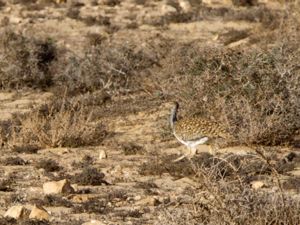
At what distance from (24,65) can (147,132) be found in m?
4.41

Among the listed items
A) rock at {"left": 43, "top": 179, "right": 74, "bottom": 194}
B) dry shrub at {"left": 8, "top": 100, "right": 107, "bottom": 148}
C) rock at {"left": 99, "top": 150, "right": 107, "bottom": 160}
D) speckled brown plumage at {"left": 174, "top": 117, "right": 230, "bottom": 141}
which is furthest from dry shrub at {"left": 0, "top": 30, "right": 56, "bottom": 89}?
rock at {"left": 43, "top": 179, "right": 74, "bottom": 194}

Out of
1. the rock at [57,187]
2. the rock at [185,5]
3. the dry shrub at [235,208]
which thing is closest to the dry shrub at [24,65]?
the rock at [57,187]

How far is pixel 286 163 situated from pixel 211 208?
15.7ft

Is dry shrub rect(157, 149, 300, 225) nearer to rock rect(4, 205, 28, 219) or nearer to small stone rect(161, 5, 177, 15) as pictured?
rock rect(4, 205, 28, 219)

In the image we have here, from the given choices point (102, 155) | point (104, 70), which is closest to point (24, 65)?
point (104, 70)

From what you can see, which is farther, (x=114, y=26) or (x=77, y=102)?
(x=114, y=26)

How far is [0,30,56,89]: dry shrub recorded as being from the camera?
55.6 ft

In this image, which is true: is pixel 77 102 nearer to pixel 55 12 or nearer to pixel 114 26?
pixel 114 26

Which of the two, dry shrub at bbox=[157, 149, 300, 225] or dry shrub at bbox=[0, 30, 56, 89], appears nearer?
dry shrub at bbox=[157, 149, 300, 225]

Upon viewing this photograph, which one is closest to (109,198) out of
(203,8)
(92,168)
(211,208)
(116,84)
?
(92,168)

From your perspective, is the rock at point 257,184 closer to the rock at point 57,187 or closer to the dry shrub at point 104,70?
the rock at point 57,187

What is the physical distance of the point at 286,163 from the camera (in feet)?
37.2

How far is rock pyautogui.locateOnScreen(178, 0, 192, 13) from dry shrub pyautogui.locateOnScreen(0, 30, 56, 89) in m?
8.49

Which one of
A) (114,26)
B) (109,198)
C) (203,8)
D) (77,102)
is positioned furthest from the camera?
(203,8)
